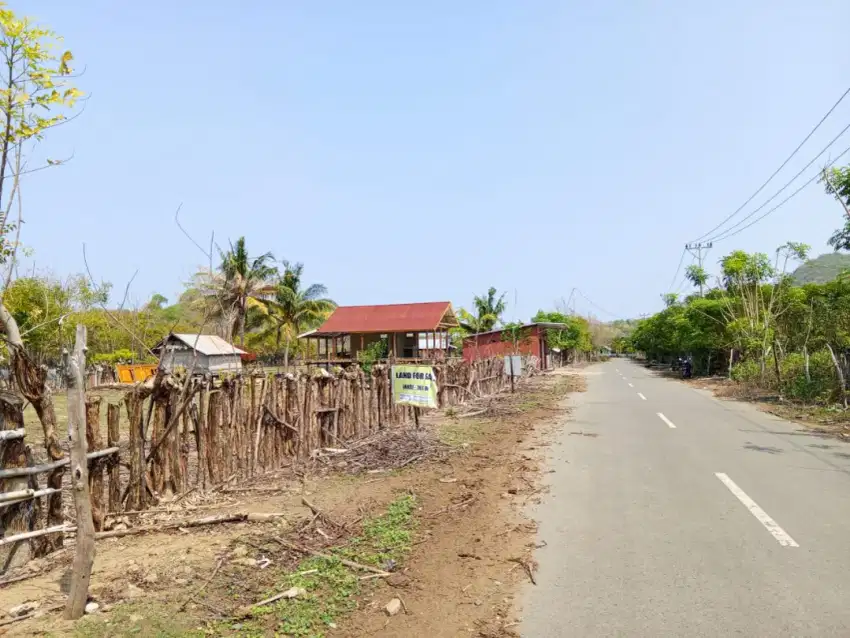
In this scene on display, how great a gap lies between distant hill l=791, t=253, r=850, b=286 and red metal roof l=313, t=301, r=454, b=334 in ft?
72.5

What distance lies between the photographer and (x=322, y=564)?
5.19 metres

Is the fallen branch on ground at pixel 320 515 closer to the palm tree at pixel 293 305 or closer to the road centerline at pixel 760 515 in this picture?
the road centerline at pixel 760 515

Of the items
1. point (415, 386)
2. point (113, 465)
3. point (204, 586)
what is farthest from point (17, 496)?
point (415, 386)

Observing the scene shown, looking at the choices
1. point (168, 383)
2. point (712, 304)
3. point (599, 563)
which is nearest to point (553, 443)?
point (599, 563)

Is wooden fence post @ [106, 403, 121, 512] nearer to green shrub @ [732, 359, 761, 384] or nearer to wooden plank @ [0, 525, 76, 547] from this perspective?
wooden plank @ [0, 525, 76, 547]

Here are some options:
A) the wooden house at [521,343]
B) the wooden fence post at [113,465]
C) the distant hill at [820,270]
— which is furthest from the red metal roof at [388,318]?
the wooden fence post at [113,465]

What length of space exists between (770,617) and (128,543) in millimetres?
5380

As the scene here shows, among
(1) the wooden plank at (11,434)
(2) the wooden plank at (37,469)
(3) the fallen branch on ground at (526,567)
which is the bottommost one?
(3) the fallen branch on ground at (526,567)

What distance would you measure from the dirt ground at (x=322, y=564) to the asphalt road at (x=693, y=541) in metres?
0.40

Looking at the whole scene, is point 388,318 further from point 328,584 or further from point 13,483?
point 328,584

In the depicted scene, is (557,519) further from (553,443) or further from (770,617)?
(553,443)

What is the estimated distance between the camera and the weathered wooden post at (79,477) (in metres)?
4.13

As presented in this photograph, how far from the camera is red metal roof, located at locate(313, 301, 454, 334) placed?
4353cm

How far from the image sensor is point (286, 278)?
48.6m
